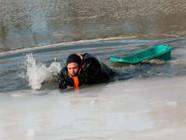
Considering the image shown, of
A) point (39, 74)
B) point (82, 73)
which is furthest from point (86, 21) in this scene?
point (82, 73)

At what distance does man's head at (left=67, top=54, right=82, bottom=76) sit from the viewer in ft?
20.2

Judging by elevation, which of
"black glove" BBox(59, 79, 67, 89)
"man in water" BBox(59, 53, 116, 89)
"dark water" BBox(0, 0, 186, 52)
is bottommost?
"black glove" BBox(59, 79, 67, 89)

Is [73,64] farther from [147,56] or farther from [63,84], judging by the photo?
[147,56]

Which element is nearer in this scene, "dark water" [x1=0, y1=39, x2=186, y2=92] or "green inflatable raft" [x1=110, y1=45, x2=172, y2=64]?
"dark water" [x1=0, y1=39, x2=186, y2=92]

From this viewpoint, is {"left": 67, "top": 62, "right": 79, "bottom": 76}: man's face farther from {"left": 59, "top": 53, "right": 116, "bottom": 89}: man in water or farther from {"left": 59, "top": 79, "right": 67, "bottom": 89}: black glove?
{"left": 59, "top": 79, "right": 67, "bottom": 89}: black glove

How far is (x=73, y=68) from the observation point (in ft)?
20.6

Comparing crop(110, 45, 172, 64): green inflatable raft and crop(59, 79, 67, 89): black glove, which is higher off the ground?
crop(110, 45, 172, 64): green inflatable raft

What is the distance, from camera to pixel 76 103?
550 cm

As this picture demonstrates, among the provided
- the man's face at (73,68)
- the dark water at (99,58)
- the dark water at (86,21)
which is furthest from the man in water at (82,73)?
the dark water at (86,21)

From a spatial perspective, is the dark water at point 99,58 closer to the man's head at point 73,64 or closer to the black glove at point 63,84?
the black glove at point 63,84

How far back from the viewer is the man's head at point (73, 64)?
615 centimetres

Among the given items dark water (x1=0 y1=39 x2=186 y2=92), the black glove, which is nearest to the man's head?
the black glove

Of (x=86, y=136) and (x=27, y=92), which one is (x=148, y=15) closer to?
(x=27, y=92)

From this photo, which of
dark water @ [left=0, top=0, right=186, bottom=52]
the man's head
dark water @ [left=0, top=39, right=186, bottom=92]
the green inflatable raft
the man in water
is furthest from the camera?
dark water @ [left=0, top=0, right=186, bottom=52]
